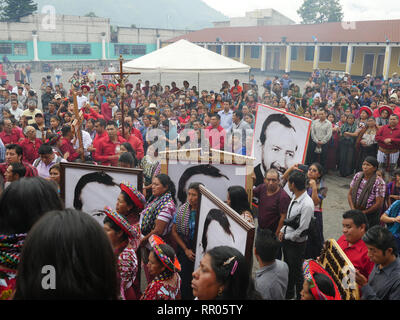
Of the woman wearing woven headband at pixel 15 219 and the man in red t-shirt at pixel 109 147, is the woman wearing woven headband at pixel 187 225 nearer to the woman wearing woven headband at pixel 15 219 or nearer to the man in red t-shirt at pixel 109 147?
the woman wearing woven headband at pixel 15 219

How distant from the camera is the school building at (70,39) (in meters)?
38.9

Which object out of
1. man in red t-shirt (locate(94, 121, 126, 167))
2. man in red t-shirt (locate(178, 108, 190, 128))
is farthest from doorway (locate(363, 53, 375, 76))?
man in red t-shirt (locate(94, 121, 126, 167))

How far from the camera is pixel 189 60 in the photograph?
7.98 metres

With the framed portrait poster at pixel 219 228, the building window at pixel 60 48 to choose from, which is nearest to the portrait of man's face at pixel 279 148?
the framed portrait poster at pixel 219 228

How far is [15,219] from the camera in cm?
190

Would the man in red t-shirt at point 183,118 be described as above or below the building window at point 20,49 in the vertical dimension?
below

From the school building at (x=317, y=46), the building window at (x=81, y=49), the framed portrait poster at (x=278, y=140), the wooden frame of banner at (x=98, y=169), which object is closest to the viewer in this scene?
the wooden frame of banner at (x=98, y=169)

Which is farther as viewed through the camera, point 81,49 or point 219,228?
point 81,49

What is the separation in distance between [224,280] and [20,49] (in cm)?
4407

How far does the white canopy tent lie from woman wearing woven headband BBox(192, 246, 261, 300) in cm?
604

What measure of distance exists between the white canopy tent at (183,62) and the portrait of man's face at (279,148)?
2.86 m

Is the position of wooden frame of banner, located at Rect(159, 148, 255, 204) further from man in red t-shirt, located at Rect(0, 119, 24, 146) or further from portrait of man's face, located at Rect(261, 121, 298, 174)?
man in red t-shirt, located at Rect(0, 119, 24, 146)

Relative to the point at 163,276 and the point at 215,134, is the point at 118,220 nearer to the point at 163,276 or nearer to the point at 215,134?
the point at 163,276

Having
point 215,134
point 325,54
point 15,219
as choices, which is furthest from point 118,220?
point 325,54
